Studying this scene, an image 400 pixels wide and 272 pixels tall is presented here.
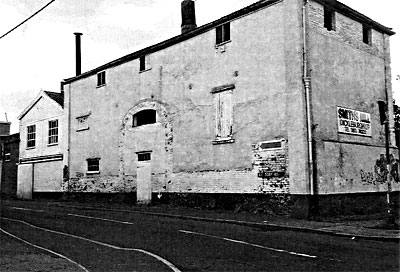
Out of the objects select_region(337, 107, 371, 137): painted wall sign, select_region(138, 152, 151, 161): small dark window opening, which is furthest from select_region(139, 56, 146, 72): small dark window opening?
select_region(337, 107, 371, 137): painted wall sign

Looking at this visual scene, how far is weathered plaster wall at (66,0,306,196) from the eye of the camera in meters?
18.3

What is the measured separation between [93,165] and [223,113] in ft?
37.2

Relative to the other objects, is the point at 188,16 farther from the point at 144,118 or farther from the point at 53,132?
the point at 53,132

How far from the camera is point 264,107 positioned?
18.7 meters

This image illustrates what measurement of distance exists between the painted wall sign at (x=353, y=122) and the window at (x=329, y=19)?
3588 millimetres

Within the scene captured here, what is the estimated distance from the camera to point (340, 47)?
19.5 metres

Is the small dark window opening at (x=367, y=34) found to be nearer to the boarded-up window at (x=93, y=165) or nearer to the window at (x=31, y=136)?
the boarded-up window at (x=93, y=165)

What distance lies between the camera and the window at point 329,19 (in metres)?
19.2

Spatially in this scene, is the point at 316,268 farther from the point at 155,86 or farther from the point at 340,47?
the point at 155,86

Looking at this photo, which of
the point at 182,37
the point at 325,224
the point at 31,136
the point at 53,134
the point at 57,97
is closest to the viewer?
the point at 325,224

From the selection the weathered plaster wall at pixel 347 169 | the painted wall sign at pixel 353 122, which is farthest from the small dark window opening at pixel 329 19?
the weathered plaster wall at pixel 347 169

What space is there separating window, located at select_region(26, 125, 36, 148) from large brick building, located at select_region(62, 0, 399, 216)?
11193 millimetres

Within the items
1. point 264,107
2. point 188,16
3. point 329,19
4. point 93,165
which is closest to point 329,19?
point 329,19

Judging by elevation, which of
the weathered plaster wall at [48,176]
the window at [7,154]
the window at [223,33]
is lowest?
the weathered plaster wall at [48,176]
